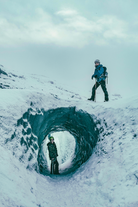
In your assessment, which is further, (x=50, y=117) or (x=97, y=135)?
(x=50, y=117)

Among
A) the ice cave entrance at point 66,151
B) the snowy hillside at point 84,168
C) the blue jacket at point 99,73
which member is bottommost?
the ice cave entrance at point 66,151

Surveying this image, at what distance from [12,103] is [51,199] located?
3.26 metres

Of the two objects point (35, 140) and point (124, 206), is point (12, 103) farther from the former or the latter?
point (124, 206)

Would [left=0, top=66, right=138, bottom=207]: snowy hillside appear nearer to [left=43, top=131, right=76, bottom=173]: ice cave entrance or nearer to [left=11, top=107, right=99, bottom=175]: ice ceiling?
[left=11, top=107, right=99, bottom=175]: ice ceiling

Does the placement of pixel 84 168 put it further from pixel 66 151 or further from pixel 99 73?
pixel 66 151

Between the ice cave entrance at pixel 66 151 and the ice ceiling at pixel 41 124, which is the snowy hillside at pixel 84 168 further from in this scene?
the ice cave entrance at pixel 66 151

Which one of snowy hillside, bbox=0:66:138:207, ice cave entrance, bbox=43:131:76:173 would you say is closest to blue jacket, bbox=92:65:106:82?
snowy hillside, bbox=0:66:138:207

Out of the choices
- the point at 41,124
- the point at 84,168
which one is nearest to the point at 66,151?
the point at 41,124

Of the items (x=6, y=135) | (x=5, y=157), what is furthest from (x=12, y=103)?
(x=5, y=157)

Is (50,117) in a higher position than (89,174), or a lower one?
higher

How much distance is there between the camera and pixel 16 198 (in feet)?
8.38

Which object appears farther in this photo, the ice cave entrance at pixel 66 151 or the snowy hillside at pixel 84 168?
the ice cave entrance at pixel 66 151

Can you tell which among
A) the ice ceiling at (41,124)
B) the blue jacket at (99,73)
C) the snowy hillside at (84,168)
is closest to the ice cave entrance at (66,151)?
the ice ceiling at (41,124)

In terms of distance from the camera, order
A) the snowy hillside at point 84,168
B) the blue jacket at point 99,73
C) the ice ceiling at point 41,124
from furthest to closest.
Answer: the blue jacket at point 99,73
the ice ceiling at point 41,124
the snowy hillside at point 84,168
